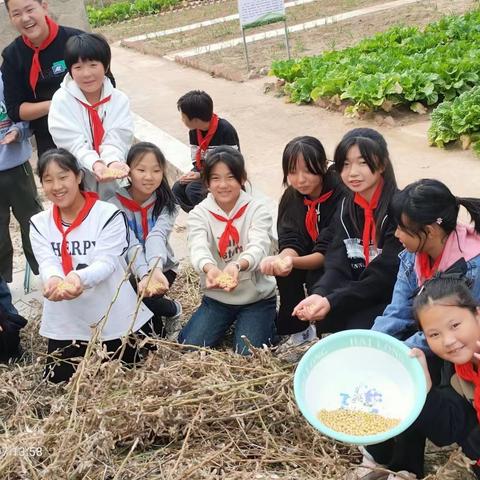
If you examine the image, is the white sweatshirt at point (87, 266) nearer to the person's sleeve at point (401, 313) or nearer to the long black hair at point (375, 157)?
the long black hair at point (375, 157)

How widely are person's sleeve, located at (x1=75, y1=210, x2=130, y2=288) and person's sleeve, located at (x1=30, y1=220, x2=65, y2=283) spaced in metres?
0.16

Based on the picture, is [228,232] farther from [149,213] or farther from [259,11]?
[259,11]

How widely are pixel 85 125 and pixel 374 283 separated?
1.81 metres

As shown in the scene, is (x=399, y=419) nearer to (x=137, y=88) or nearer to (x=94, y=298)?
(x=94, y=298)

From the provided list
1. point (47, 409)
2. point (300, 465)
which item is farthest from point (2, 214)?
point (300, 465)

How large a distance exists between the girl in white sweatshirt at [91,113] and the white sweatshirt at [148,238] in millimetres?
182

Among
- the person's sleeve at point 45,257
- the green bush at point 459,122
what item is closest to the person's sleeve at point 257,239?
the person's sleeve at point 45,257

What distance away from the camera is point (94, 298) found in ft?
11.1

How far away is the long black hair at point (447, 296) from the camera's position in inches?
87.8

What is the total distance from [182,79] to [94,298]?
26.5ft

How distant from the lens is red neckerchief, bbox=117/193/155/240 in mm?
3740

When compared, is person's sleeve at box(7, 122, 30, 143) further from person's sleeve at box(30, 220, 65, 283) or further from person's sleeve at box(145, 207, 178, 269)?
person's sleeve at box(145, 207, 178, 269)

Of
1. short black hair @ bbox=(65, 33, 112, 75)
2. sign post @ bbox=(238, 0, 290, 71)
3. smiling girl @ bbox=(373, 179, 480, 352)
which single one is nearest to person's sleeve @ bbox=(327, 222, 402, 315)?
smiling girl @ bbox=(373, 179, 480, 352)

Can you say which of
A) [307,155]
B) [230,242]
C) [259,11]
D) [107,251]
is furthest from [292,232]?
[259,11]
